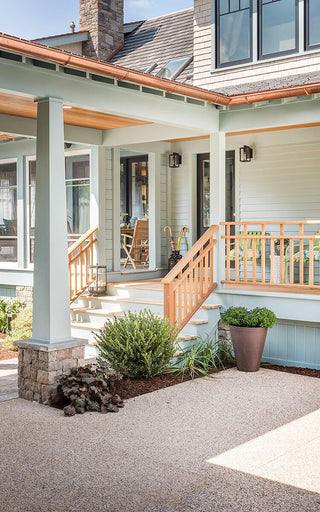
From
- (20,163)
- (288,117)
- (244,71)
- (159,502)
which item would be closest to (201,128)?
(288,117)

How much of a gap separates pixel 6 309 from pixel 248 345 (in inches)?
202

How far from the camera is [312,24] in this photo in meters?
8.92

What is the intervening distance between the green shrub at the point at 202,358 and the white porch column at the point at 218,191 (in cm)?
86

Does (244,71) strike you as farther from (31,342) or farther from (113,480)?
(113,480)

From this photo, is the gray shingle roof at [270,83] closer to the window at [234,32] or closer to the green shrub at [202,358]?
the window at [234,32]

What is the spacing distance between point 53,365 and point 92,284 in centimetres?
389

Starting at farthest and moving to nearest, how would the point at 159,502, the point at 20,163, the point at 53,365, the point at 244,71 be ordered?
the point at 20,163, the point at 244,71, the point at 53,365, the point at 159,502

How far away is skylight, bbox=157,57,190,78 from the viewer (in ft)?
36.0

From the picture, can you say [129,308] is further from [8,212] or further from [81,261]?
[8,212]

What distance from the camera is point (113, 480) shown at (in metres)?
4.07

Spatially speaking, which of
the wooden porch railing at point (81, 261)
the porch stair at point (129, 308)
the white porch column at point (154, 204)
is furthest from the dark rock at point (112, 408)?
the white porch column at point (154, 204)

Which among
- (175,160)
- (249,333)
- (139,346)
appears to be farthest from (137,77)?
(175,160)

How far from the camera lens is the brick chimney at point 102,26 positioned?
13.3 metres

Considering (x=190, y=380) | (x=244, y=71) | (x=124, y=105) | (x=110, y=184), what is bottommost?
(x=190, y=380)
